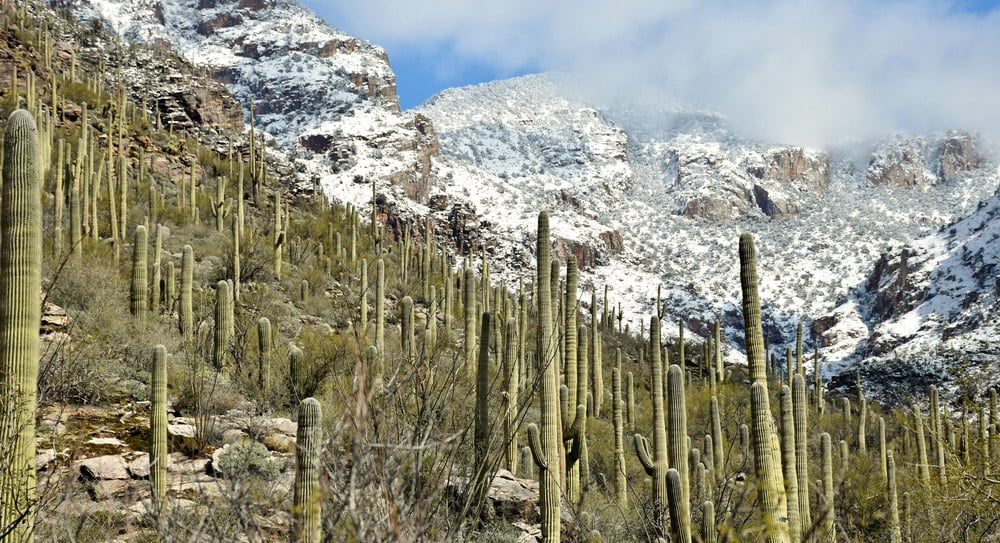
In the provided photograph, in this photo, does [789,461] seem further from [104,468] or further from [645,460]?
[104,468]

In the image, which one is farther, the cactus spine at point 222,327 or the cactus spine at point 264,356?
the cactus spine at point 222,327

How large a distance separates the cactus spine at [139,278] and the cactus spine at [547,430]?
6.81 metres

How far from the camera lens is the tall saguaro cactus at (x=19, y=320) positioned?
4379mm

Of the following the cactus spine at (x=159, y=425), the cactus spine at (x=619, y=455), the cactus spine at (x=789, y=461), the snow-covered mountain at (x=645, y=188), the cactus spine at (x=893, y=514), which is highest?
the snow-covered mountain at (x=645, y=188)

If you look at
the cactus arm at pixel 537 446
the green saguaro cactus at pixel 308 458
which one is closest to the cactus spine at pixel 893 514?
the cactus arm at pixel 537 446

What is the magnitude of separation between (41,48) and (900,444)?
26863 mm

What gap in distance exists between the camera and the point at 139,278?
11.9 meters

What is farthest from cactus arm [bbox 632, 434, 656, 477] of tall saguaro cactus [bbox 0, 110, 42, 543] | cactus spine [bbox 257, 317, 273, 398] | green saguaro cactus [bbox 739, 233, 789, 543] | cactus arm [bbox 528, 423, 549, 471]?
tall saguaro cactus [bbox 0, 110, 42, 543]

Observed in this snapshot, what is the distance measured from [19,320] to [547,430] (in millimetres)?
4830

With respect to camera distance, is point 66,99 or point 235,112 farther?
point 235,112

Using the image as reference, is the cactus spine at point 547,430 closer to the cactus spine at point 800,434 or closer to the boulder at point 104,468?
the cactus spine at point 800,434

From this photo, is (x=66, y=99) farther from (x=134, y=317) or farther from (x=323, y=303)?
(x=134, y=317)

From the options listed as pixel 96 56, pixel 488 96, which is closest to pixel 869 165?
pixel 488 96

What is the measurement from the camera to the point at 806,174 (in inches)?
4274
